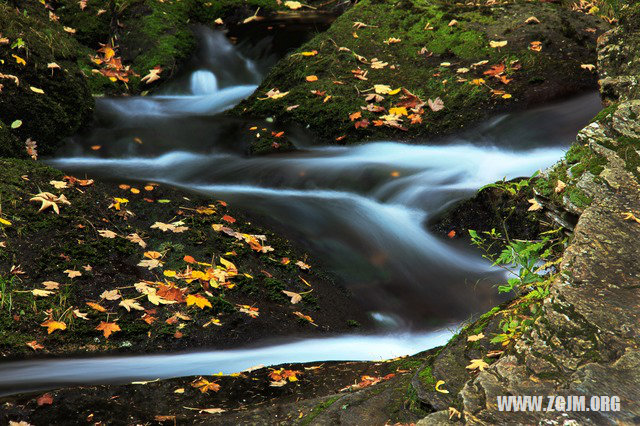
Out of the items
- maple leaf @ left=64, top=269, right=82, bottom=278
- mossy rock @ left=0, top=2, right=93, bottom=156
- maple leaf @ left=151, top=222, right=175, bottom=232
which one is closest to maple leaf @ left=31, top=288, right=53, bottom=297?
maple leaf @ left=64, top=269, right=82, bottom=278

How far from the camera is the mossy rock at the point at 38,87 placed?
6.30 metres

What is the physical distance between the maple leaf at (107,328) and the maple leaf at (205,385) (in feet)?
2.54

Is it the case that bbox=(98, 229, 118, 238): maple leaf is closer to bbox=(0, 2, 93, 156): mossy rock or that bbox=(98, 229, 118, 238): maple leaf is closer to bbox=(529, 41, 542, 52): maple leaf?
bbox=(0, 2, 93, 156): mossy rock

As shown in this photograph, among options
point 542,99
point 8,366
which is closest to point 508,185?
point 542,99

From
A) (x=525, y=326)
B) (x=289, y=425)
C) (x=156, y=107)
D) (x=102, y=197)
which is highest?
(x=156, y=107)

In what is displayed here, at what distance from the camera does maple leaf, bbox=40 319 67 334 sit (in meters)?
3.61

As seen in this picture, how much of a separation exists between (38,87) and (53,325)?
395cm

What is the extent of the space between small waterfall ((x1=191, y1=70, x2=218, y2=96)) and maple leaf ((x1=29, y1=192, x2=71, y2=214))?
4.77 metres

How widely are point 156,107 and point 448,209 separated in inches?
171

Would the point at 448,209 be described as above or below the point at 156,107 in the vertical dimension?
below

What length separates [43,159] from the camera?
257 inches

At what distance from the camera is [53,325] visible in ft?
11.9

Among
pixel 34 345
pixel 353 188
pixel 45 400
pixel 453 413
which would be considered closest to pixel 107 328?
pixel 34 345

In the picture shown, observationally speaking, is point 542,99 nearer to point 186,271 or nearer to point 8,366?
point 186,271
